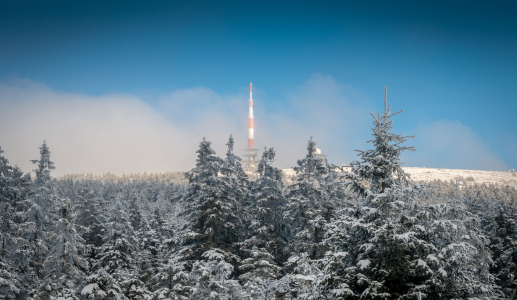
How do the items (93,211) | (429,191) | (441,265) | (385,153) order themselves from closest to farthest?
1. (441,265)
2. (429,191)
3. (385,153)
4. (93,211)

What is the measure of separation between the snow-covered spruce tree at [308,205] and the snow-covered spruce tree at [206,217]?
14.0ft

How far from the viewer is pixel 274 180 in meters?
26.3

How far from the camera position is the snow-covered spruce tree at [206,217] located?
22.8 metres

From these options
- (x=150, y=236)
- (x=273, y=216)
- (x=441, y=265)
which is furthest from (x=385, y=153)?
(x=150, y=236)

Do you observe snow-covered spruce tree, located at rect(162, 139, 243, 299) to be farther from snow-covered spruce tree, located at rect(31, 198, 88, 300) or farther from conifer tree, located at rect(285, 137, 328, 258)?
snow-covered spruce tree, located at rect(31, 198, 88, 300)

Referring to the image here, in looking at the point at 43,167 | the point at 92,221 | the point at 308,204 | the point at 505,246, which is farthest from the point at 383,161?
the point at 92,221

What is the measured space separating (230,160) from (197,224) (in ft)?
18.9

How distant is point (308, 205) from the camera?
80.6 ft

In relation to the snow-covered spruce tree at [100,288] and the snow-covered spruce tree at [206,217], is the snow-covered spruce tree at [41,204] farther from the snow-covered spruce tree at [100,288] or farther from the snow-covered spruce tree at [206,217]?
the snow-covered spruce tree at [100,288]

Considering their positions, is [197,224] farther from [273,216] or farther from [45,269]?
[45,269]

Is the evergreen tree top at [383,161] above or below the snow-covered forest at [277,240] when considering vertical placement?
above

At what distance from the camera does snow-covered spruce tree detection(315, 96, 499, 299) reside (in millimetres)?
9703

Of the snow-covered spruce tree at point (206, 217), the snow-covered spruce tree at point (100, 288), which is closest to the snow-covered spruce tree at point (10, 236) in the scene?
the snow-covered spruce tree at point (100, 288)

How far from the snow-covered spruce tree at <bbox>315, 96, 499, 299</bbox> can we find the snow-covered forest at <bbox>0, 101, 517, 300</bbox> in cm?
4
